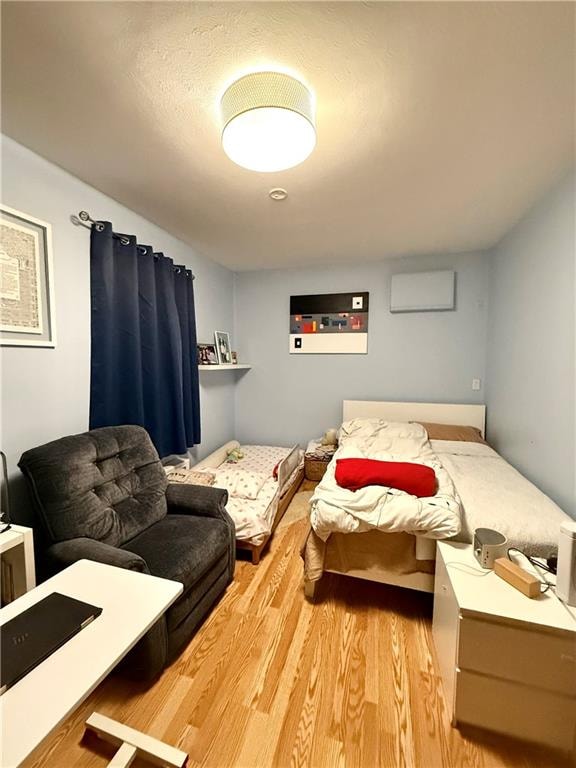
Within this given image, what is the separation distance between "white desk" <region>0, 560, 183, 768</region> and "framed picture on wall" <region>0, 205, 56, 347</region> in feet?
4.07

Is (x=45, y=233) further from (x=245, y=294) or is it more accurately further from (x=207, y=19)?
(x=245, y=294)

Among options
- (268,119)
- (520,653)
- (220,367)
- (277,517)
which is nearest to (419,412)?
(277,517)

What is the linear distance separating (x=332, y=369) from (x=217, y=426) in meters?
1.52

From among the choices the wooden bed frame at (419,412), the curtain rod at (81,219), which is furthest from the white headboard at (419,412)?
the curtain rod at (81,219)

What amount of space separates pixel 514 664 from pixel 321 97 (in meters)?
2.32

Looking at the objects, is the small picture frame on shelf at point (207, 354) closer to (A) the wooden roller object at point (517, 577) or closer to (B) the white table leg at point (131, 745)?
(B) the white table leg at point (131, 745)

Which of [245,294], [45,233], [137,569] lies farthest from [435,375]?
[45,233]

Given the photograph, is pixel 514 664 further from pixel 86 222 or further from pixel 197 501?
pixel 86 222

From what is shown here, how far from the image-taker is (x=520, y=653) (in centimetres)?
114

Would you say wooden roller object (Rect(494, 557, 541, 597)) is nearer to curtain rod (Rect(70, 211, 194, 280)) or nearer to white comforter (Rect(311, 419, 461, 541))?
white comforter (Rect(311, 419, 461, 541))

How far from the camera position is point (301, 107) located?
1.23 m

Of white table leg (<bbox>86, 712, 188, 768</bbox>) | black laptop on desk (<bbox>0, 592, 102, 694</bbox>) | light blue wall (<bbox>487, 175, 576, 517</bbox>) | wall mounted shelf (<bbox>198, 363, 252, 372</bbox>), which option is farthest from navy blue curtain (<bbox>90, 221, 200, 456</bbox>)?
light blue wall (<bbox>487, 175, 576, 517</bbox>)

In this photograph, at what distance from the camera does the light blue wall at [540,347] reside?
181cm

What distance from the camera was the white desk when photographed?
0.64m
